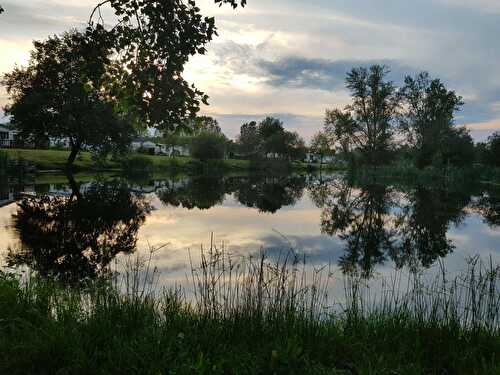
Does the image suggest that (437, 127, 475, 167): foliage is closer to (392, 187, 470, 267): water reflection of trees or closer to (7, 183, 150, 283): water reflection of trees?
(392, 187, 470, 267): water reflection of trees

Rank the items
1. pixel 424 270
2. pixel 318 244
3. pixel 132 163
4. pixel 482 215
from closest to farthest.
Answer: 1. pixel 424 270
2. pixel 318 244
3. pixel 482 215
4. pixel 132 163

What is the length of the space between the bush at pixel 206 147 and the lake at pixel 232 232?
52234 millimetres

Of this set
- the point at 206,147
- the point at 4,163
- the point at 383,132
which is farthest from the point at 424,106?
the point at 4,163

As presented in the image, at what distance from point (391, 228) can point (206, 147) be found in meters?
66.7

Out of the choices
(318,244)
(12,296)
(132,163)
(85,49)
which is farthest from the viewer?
(132,163)

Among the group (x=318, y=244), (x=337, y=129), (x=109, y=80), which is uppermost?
(x=337, y=129)

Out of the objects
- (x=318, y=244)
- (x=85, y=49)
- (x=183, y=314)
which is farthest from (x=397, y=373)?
(x=318, y=244)

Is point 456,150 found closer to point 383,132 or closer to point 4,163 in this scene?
point 383,132

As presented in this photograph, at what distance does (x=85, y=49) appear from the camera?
812 cm

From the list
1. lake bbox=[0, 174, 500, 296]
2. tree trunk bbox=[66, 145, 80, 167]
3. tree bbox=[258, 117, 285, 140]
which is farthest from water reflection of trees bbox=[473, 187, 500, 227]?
tree bbox=[258, 117, 285, 140]

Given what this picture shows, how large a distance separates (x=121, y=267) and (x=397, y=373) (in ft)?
27.7

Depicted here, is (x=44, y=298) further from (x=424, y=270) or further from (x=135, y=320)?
(x=424, y=270)

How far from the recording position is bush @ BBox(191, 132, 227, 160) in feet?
277

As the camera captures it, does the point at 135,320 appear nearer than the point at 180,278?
Yes
